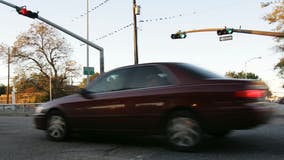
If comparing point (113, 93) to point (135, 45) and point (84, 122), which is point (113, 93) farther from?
point (135, 45)

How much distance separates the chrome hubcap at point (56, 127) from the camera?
662 centimetres

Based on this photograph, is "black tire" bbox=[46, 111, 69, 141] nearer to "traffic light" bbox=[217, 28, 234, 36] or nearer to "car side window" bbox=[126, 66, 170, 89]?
"car side window" bbox=[126, 66, 170, 89]

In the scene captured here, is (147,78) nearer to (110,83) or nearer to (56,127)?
(110,83)

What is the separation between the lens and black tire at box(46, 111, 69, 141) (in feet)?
21.7

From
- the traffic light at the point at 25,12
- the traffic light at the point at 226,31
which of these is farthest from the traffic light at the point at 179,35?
the traffic light at the point at 25,12

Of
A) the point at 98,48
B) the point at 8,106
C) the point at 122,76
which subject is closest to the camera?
the point at 122,76

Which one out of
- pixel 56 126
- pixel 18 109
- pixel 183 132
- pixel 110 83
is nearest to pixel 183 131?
pixel 183 132

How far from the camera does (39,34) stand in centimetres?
4372

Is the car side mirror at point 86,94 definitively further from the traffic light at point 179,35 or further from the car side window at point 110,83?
the traffic light at point 179,35

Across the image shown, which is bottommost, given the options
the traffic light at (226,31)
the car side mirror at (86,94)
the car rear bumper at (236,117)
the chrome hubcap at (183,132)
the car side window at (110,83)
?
the chrome hubcap at (183,132)

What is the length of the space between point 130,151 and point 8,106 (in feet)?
77.7

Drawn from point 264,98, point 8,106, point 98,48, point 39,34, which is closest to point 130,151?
point 264,98

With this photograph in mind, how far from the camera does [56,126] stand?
6.70m

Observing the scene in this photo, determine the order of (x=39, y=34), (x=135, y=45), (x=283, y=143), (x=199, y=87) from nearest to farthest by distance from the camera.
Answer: (x=199, y=87), (x=283, y=143), (x=135, y=45), (x=39, y=34)
